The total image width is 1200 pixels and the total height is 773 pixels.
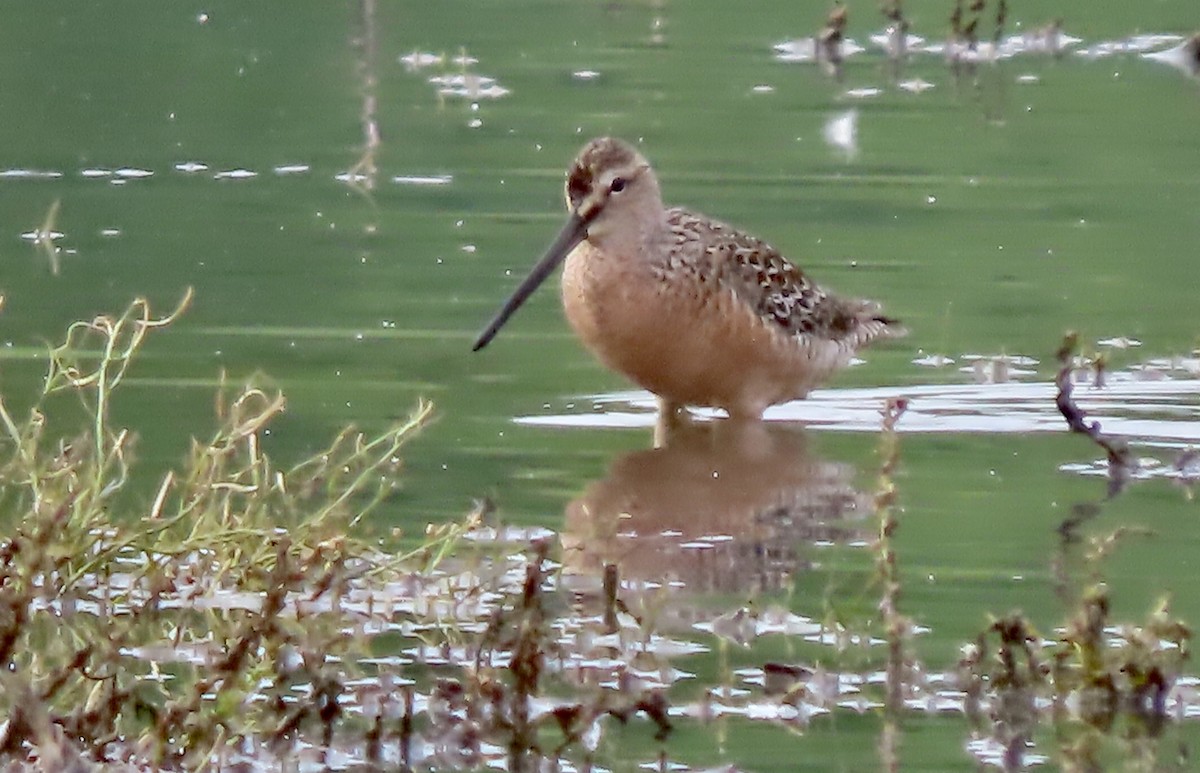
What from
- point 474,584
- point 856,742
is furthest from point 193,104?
point 856,742

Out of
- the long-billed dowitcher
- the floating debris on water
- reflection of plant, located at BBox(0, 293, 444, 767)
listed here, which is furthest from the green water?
reflection of plant, located at BBox(0, 293, 444, 767)

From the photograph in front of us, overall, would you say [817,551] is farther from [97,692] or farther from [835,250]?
[835,250]

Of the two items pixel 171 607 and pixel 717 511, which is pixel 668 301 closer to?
pixel 717 511

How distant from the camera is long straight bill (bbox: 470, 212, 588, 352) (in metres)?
8.62

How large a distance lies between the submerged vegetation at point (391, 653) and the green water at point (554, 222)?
0.63 feet

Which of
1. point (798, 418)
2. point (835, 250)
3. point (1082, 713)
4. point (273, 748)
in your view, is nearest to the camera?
point (273, 748)

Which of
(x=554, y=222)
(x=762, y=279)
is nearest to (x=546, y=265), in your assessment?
(x=762, y=279)

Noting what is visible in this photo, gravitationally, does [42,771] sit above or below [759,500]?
above

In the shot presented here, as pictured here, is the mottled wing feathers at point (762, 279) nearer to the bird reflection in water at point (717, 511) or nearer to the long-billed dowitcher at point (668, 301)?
the long-billed dowitcher at point (668, 301)

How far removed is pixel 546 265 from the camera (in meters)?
8.62

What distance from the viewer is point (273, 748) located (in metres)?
4.91

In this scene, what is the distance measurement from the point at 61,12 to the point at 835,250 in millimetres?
9449

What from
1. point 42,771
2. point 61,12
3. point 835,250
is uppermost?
point 42,771

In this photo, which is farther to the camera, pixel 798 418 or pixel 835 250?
pixel 835 250
